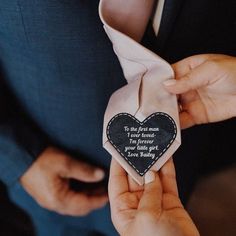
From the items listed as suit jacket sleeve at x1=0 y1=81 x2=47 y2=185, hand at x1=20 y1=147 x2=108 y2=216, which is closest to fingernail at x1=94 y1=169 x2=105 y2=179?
hand at x1=20 y1=147 x2=108 y2=216

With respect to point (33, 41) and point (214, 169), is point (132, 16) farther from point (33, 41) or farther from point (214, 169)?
point (214, 169)

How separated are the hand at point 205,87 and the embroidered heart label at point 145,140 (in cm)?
5

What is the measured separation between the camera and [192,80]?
59 centimetres

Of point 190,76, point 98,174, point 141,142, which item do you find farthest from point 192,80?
point 98,174

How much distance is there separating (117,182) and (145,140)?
0.07 metres

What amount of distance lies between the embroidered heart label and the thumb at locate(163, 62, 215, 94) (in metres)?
0.04

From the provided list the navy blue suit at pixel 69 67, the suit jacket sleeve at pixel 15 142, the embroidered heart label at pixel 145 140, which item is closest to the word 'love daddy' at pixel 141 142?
the embroidered heart label at pixel 145 140

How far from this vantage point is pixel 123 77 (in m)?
0.65

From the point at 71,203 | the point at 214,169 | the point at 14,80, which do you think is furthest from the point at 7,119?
the point at 214,169

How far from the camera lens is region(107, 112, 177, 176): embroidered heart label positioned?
23.1 inches

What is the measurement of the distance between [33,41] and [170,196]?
28 centimetres

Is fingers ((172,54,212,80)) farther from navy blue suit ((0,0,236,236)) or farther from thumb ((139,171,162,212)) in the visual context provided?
thumb ((139,171,162,212))

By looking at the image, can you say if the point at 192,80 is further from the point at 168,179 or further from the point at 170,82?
the point at 168,179

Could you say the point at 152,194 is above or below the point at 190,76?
below
